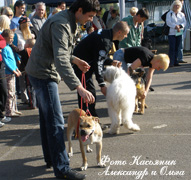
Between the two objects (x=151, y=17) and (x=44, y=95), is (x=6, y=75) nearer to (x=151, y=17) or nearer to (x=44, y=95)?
(x=44, y=95)

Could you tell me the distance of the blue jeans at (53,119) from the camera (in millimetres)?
3643

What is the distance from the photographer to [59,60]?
10.8 feet

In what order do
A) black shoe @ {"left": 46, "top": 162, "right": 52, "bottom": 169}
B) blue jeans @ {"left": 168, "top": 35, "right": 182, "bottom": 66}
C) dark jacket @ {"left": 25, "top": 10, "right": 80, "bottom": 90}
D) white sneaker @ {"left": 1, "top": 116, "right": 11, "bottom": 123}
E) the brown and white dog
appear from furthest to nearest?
blue jeans @ {"left": 168, "top": 35, "right": 182, "bottom": 66} → white sneaker @ {"left": 1, "top": 116, "right": 11, "bottom": 123} → black shoe @ {"left": 46, "top": 162, "right": 52, "bottom": 169} → the brown and white dog → dark jacket @ {"left": 25, "top": 10, "right": 80, "bottom": 90}

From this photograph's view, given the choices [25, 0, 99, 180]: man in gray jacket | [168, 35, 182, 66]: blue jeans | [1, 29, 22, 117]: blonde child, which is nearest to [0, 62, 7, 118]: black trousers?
[1, 29, 22, 117]: blonde child

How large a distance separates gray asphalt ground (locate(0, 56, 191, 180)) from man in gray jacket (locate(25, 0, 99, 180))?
0.46 m

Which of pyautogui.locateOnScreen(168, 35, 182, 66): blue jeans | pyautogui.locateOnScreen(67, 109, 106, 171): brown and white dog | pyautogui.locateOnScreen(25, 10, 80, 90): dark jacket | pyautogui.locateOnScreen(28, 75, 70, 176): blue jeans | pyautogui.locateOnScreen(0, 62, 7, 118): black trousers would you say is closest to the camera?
pyautogui.locateOnScreen(25, 10, 80, 90): dark jacket

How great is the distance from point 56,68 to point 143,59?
3.22 m

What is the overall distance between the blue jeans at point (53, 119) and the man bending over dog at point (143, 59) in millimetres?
3026

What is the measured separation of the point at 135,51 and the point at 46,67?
10.9 feet

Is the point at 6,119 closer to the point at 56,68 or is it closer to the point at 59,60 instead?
the point at 56,68

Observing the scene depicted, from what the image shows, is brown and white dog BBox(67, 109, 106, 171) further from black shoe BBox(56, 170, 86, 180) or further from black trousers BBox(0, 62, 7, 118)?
black trousers BBox(0, 62, 7, 118)

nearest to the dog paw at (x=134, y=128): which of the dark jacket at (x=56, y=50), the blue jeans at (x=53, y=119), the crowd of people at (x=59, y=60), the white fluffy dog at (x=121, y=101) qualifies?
the white fluffy dog at (x=121, y=101)

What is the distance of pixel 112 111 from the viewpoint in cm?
529

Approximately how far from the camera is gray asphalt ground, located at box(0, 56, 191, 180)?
3.97m
